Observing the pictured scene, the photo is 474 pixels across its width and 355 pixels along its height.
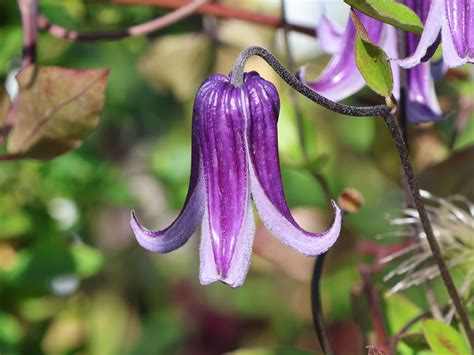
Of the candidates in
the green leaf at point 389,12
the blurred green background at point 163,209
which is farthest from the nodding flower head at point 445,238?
the green leaf at point 389,12

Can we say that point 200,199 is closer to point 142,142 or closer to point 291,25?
point 291,25

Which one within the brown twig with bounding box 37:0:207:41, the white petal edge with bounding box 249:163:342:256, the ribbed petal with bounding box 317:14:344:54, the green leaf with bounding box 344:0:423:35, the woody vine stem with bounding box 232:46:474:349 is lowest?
the brown twig with bounding box 37:0:207:41

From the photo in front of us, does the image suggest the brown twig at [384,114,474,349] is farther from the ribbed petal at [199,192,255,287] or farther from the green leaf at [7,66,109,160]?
the green leaf at [7,66,109,160]

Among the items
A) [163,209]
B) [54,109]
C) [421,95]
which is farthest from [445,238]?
[163,209]

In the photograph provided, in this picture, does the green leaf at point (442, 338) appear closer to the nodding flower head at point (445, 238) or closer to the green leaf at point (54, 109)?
the nodding flower head at point (445, 238)

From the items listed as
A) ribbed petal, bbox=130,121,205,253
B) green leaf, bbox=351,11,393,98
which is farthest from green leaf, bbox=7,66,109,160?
green leaf, bbox=351,11,393,98

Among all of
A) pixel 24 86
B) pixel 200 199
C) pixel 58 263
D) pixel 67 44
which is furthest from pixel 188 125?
pixel 200 199

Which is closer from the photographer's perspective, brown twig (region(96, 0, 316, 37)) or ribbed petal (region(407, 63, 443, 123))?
ribbed petal (region(407, 63, 443, 123))
